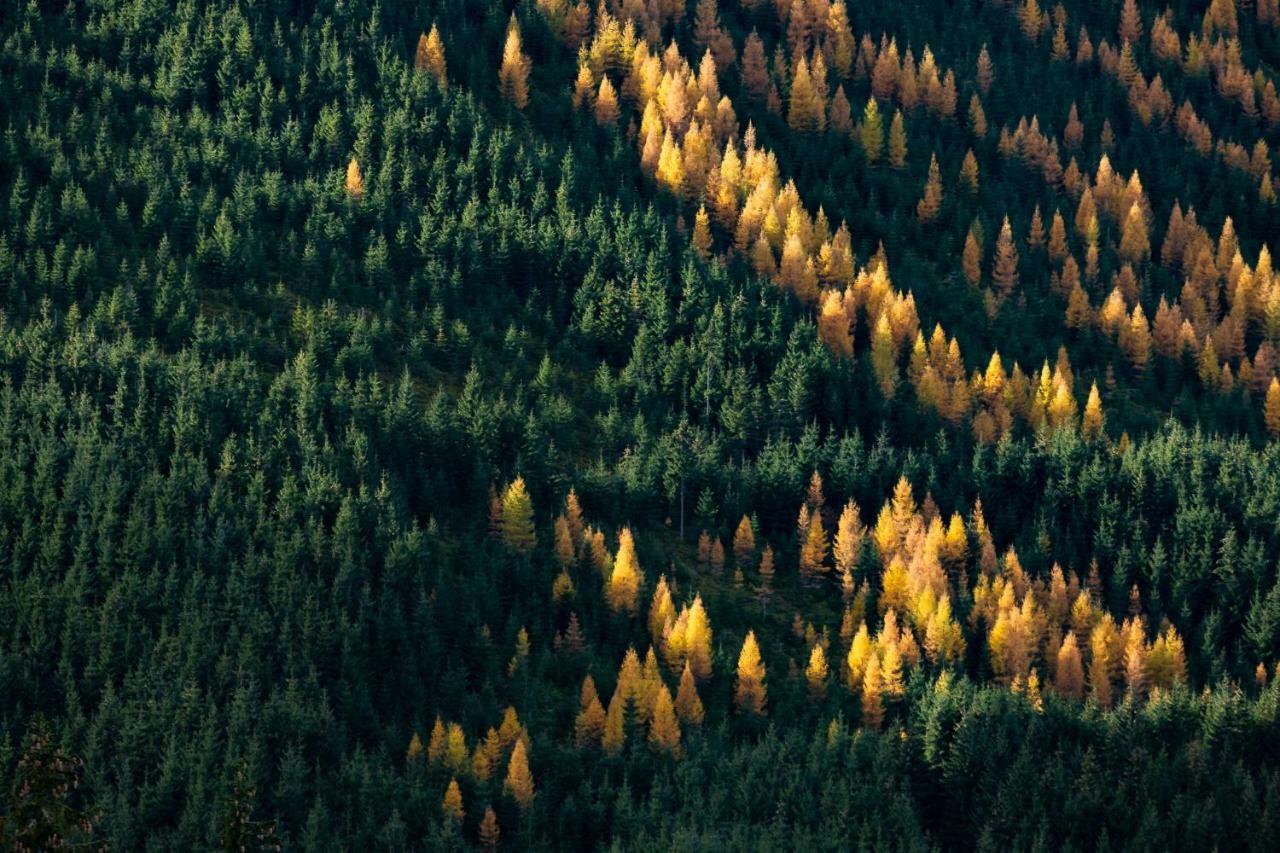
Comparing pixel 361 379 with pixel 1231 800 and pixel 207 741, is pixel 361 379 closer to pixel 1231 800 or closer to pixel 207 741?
pixel 207 741

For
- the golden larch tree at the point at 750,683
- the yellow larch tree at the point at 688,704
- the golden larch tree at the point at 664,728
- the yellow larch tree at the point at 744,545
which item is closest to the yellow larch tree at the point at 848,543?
the yellow larch tree at the point at 744,545

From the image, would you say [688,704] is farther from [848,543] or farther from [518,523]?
[848,543]

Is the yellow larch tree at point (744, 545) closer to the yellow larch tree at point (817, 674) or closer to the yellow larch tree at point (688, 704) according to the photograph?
the yellow larch tree at point (817, 674)

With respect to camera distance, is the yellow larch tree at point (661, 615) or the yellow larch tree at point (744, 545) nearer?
the yellow larch tree at point (661, 615)

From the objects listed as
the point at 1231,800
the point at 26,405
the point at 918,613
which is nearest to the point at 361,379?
the point at 26,405

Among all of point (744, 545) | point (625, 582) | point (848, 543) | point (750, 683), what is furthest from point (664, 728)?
point (848, 543)

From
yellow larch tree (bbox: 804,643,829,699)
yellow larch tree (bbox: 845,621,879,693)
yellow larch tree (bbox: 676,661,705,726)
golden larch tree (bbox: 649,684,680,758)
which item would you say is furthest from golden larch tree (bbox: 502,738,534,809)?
yellow larch tree (bbox: 845,621,879,693)

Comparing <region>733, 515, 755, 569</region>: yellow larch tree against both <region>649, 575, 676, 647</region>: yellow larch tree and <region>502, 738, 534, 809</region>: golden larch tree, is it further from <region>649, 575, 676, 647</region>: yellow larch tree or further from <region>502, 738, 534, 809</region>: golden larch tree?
<region>502, 738, 534, 809</region>: golden larch tree

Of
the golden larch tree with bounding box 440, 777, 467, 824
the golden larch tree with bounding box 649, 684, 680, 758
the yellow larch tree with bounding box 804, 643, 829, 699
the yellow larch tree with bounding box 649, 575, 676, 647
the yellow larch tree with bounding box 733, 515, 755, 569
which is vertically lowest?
the golden larch tree with bounding box 440, 777, 467, 824
